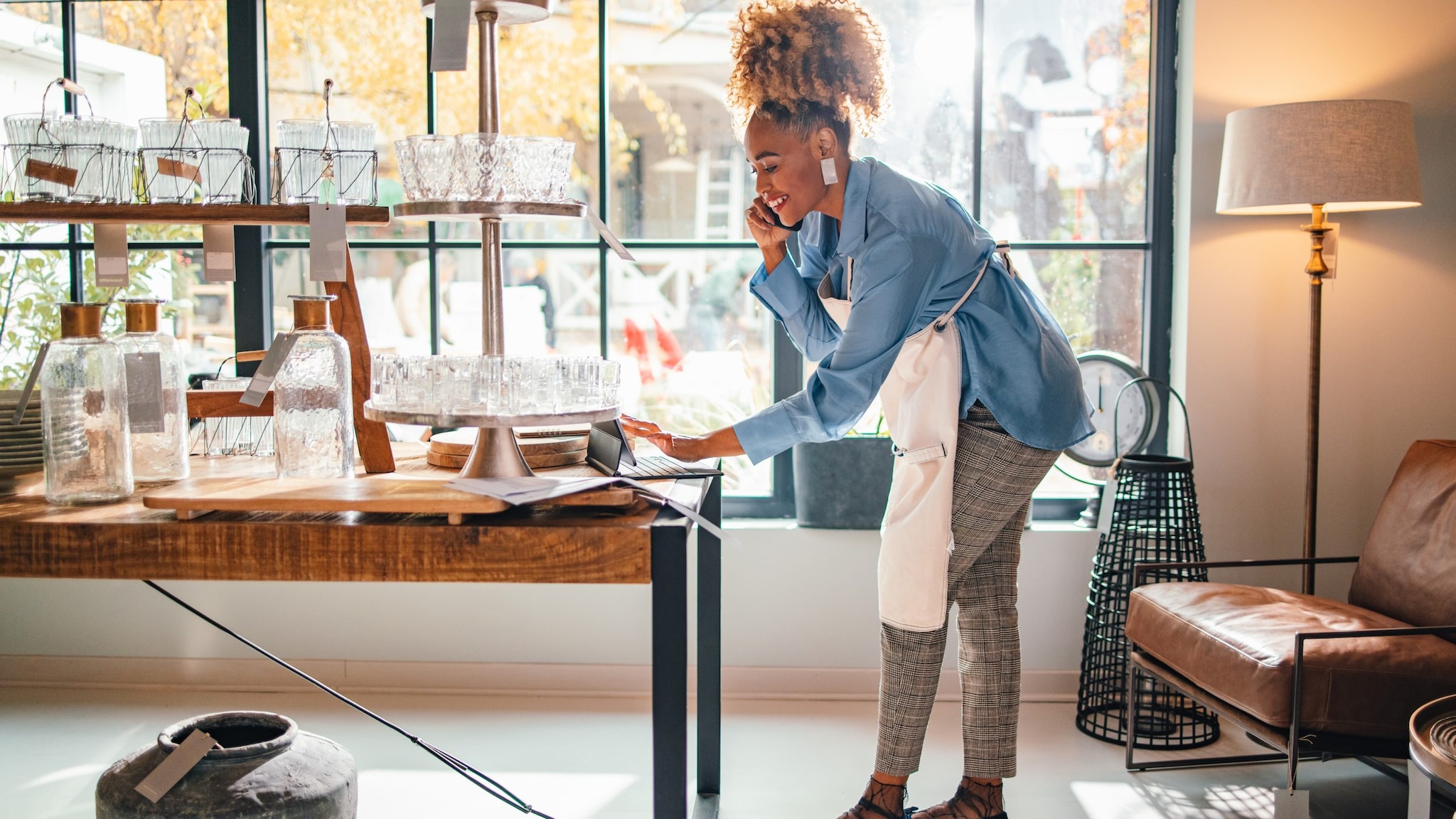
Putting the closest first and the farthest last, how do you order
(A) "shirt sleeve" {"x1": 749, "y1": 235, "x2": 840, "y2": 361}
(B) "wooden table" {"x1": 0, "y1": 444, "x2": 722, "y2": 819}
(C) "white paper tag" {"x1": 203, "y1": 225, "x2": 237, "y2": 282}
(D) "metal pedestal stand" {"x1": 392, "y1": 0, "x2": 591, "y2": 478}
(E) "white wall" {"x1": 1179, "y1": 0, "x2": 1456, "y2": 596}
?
(B) "wooden table" {"x1": 0, "y1": 444, "x2": 722, "y2": 819} < (D) "metal pedestal stand" {"x1": 392, "y1": 0, "x2": 591, "y2": 478} < (C) "white paper tag" {"x1": 203, "y1": 225, "x2": 237, "y2": 282} < (A) "shirt sleeve" {"x1": 749, "y1": 235, "x2": 840, "y2": 361} < (E) "white wall" {"x1": 1179, "y1": 0, "x2": 1456, "y2": 596}

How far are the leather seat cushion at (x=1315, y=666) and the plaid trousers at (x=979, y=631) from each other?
1.50 feet

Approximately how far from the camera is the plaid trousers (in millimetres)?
2252

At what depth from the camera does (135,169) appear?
6.07 feet

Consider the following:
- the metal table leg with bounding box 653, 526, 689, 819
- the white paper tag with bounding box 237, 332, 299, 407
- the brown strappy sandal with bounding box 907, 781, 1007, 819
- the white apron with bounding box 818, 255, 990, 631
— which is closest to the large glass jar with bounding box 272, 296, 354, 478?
the white paper tag with bounding box 237, 332, 299, 407

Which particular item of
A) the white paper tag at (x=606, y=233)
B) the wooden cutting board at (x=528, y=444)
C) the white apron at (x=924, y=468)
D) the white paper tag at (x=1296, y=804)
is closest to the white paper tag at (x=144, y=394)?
the wooden cutting board at (x=528, y=444)

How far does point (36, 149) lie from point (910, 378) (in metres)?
1.51

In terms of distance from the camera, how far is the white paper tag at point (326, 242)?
176cm

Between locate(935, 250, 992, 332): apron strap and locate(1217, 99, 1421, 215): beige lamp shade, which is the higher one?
locate(1217, 99, 1421, 215): beige lamp shade

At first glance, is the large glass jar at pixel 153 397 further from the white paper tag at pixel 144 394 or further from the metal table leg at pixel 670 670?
the metal table leg at pixel 670 670

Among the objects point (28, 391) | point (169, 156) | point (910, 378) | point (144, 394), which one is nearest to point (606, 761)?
point (910, 378)

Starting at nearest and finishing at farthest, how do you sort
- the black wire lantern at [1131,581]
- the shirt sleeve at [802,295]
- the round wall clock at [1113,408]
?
1. the shirt sleeve at [802,295]
2. the black wire lantern at [1131,581]
3. the round wall clock at [1113,408]

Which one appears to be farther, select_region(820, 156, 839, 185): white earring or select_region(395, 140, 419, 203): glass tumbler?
select_region(820, 156, 839, 185): white earring

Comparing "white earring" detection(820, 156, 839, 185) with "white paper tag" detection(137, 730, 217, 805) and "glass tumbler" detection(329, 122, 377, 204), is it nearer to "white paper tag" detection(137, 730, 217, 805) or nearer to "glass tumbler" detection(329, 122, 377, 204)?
"glass tumbler" detection(329, 122, 377, 204)

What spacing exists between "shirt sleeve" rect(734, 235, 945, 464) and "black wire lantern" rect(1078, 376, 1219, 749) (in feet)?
4.16
